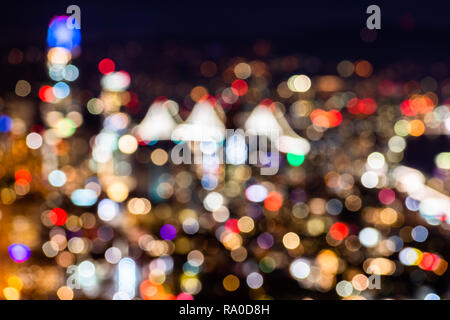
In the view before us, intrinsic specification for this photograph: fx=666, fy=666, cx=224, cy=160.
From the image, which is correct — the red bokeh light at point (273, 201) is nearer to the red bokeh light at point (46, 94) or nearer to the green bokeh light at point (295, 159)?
the green bokeh light at point (295, 159)

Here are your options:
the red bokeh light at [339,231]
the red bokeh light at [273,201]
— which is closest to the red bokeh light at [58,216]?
the red bokeh light at [273,201]

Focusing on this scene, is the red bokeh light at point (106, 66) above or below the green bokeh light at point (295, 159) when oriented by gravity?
above

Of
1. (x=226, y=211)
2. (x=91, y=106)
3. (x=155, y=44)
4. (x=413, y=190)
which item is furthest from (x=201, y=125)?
(x=226, y=211)

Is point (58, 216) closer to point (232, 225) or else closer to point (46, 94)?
point (46, 94)

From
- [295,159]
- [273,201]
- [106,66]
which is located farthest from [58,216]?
[295,159]

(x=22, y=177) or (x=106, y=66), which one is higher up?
(x=106, y=66)

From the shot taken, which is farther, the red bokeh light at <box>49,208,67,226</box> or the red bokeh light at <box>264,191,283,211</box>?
the red bokeh light at <box>264,191,283,211</box>

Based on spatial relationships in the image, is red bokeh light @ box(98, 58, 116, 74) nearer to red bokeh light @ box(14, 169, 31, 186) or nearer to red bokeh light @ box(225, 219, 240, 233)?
red bokeh light @ box(14, 169, 31, 186)

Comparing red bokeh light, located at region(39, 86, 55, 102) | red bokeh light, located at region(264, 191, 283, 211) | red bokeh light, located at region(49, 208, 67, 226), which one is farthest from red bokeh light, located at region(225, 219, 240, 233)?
red bokeh light, located at region(39, 86, 55, 102)

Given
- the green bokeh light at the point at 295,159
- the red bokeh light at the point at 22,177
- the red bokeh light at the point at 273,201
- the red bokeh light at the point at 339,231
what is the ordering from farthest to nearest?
the red bokeh light at the point at 273,201
the green bokeh light at the point at 295,159
the red bokeh light at the point at 339,231
the red bokeh light at the point at 22,177

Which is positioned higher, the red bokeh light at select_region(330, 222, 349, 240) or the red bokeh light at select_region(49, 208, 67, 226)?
the red bokeh light at select_region(49, 208, 67, 226)

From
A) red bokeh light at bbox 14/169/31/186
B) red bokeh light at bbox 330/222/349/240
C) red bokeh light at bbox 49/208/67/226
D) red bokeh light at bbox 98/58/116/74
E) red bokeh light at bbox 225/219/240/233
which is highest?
red bokeh light at bbox 98/58/116/74
